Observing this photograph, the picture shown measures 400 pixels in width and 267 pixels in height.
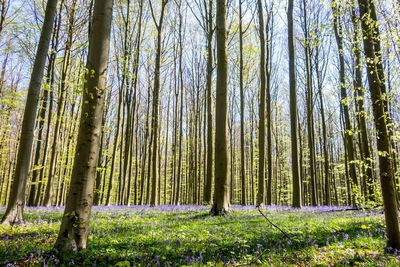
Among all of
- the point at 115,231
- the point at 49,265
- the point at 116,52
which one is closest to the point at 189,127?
the point at 116,52

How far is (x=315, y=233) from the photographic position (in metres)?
5.62

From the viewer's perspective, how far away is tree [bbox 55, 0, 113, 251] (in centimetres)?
378

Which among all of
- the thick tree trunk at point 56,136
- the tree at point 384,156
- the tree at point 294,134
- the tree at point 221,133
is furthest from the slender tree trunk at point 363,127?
the thick tree trunk at point 56,136

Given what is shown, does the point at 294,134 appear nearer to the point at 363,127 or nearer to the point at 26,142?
the point at 363,127

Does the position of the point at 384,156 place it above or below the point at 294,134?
below

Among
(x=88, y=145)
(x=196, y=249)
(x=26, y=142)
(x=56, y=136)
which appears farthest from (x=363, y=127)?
(x=56, y=136)

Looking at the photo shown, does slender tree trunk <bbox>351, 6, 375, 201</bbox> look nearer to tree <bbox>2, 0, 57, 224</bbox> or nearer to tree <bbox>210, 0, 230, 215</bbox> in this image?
tree <bbox>210, 0, 230, 215</bbox>

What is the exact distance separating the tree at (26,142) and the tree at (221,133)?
5.94 metres

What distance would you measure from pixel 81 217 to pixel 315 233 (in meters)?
5.29

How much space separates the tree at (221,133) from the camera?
8562mm

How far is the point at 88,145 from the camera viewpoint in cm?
403

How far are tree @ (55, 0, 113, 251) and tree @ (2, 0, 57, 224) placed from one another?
3.28 metres

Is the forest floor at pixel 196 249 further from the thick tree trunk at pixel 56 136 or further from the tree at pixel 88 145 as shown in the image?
the thick tree trunk at pixel 56 136

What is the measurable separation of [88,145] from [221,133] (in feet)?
18.6
